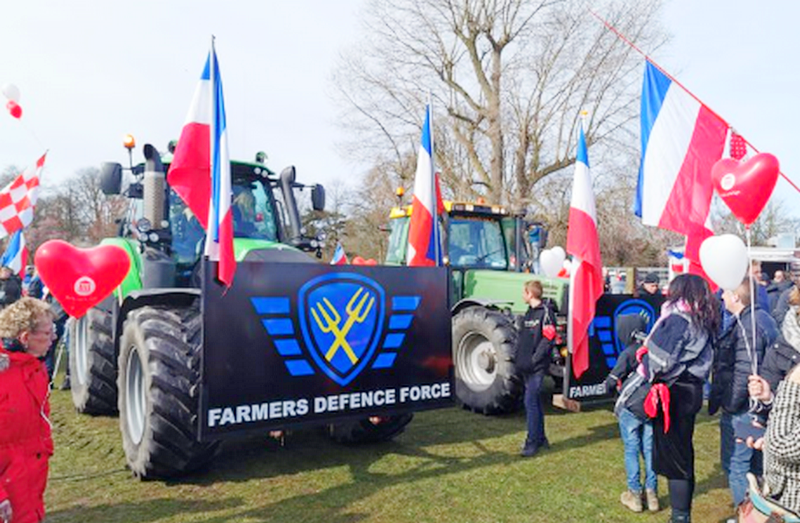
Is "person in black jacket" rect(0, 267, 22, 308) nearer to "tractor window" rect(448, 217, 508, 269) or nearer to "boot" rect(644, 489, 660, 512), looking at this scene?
"tractor window" rect(448, 217, 508, 269)

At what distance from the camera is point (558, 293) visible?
23.6ft

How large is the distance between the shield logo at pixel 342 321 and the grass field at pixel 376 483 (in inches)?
35.0

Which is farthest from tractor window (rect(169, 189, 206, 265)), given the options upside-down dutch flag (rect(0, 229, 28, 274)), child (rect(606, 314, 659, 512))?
upside-down dutch flag (rect(0, 229, 28, 274))

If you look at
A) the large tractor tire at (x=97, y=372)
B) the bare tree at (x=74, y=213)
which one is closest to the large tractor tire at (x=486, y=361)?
the large tractor tire at (x=97, y=372)

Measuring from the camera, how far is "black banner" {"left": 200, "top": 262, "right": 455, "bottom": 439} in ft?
13.0

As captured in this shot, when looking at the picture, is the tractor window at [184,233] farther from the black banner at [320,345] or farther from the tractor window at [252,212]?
the black banner at [320,345]

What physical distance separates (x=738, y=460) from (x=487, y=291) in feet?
13.6

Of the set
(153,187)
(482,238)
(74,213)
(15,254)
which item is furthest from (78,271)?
(74,213)

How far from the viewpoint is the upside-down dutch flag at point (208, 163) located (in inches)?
152

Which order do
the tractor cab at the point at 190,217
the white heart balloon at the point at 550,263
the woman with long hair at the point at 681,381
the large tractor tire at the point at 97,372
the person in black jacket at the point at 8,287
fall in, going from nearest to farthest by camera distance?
the woman with long hair at the point at 681,381
the tractor cab at the point at 190,217
the large tractor tire at the point at 97,372
the white heart balloon at the point at 550,263
the person in black jacket at the point at 8,287

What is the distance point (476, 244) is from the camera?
334 inches

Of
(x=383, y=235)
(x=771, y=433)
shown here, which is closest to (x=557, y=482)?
(x=771, y=433)

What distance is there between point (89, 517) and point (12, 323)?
1.69 metres

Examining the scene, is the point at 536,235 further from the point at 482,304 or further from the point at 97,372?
the point at 97,372
